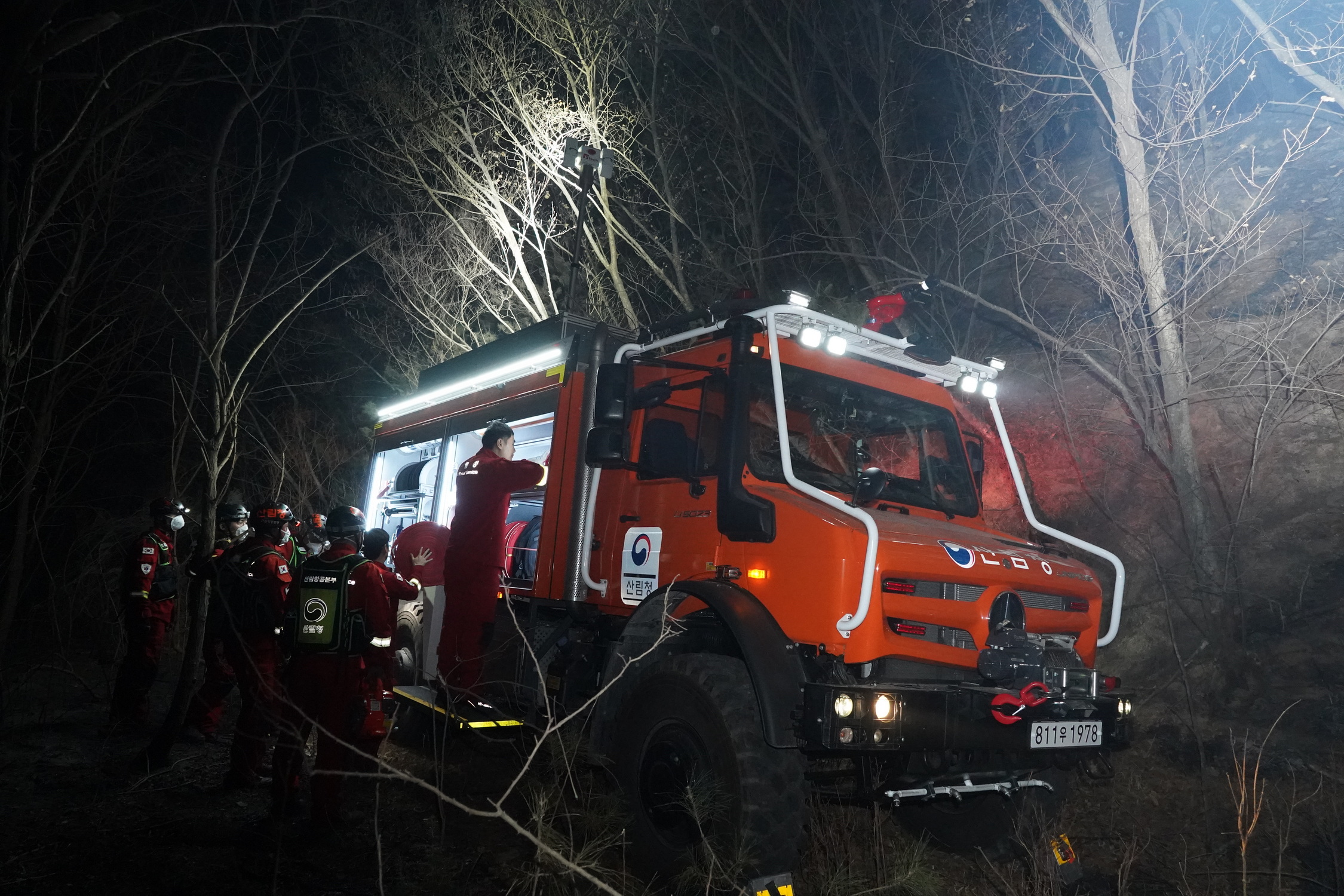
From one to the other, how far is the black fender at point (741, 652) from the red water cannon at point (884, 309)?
6.63ft

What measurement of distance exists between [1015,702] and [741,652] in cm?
123

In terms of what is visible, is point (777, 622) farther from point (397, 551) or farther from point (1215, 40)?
point (1215, 40)

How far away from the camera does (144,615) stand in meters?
7.76

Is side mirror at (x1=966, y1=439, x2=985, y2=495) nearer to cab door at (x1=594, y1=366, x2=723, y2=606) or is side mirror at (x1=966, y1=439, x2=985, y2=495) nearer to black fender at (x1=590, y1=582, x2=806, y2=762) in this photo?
cab door at (x1=594, y1=366, x2=723, y2=606)

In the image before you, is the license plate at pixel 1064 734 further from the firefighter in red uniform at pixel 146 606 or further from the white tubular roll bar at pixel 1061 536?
the firefighter in red uniform at pixel 146 606

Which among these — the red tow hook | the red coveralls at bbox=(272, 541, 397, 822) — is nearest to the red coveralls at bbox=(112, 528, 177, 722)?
A: the red coveralls at bbox=(272, 541, 397, 822)

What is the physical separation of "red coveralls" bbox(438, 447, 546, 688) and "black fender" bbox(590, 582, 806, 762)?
3.61 ft

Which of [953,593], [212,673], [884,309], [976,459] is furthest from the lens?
[212,673]

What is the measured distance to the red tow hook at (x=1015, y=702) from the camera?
13.0 ft

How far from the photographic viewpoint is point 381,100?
13430mm

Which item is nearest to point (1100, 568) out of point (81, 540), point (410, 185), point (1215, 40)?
point (1215, 40)

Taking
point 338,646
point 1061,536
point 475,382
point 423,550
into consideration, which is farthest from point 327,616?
point 1061,536

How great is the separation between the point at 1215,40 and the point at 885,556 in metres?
12.8

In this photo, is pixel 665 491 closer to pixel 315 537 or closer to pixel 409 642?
pixel 409 642
